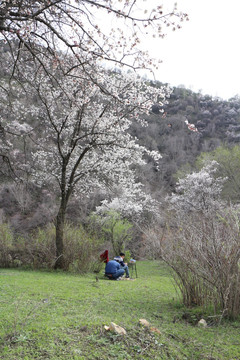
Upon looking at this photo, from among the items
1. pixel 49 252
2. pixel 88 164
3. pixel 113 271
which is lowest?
pixel 113 271

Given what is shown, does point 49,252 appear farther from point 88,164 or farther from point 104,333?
point 104,333

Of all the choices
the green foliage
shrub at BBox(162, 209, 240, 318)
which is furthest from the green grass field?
the green foliage

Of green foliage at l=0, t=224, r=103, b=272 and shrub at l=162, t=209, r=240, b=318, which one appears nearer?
shrub at l=162, t=209, r=240, b=318

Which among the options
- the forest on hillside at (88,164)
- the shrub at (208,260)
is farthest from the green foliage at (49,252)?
the shrub at (208,260)

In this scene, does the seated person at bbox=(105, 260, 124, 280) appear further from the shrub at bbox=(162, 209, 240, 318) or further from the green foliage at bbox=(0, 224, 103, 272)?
the shrub at bbox=(162, 209, 240, 318)

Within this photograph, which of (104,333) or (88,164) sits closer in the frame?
(104,333)

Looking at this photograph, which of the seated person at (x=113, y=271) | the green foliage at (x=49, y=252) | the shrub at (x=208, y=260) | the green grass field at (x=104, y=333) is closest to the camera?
the green grass field at (x=104, y=333)

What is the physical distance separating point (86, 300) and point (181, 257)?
183 centimetres

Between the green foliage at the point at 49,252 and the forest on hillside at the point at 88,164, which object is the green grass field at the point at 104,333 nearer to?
the forest on hillside at the point at 88,164

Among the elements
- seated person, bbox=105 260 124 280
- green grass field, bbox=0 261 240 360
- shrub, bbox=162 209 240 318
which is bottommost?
seated person, bbox=105 260 124 280

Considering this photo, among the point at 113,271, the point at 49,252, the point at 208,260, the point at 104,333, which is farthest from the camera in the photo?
the point at 49,252

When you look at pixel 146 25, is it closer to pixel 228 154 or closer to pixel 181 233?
pixel 181 233

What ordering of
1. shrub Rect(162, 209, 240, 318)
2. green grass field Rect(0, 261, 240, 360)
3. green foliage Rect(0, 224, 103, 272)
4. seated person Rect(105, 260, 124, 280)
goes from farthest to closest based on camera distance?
green foliage Rect(0, 224, 103, 272), seated person Rect(105, 260, 124, 280), shrub Rect(162, 209, 240, 318), green grass field Rect(0, 261, 240, 360)

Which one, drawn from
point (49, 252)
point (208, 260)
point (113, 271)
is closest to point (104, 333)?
point (208, 260)
